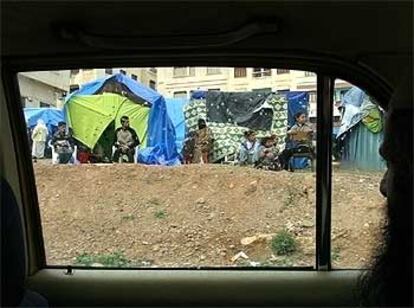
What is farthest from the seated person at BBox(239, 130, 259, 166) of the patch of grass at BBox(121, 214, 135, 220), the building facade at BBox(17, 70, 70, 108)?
the building facade at BBox(17, 70, 70, 108)

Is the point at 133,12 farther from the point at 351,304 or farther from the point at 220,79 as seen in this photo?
the point at 351,304

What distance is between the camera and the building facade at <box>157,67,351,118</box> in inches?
74.0

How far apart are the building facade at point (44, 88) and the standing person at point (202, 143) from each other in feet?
1.18

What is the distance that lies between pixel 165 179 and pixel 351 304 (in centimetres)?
59

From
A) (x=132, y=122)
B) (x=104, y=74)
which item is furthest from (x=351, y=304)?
(x=104, y=74)

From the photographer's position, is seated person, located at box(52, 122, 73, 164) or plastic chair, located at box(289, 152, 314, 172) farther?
plastic chair, located at box(289, 152, 314, 172)

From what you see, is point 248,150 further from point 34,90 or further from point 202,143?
point 34,90

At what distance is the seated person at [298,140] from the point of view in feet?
6.34

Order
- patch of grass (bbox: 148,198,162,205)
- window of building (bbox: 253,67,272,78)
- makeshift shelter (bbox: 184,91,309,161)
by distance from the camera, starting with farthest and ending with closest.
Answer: patch of grass (bbox: 148,198,162,205)
window of building (bbox: 253,67,272,78)
makeshift shelter (bbox: 184,91,309,161)

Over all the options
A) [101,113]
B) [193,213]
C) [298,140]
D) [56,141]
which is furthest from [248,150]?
[56,141]

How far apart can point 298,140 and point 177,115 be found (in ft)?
1.17

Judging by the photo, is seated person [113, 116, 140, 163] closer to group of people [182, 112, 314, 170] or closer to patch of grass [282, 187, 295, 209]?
group of people [182, 112, 314, 170]

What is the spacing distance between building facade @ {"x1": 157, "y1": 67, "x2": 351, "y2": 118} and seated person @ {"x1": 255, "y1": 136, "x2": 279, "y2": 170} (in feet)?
0.46

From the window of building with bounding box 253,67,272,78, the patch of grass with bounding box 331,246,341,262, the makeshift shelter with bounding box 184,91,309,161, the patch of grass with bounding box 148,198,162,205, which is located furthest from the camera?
the patch of grass with bounding box 331,246,341,262
